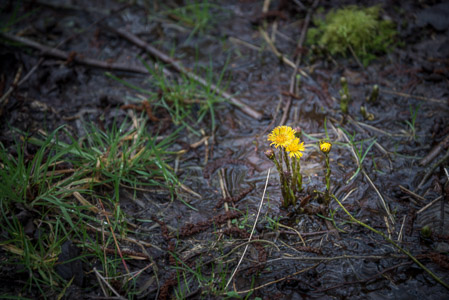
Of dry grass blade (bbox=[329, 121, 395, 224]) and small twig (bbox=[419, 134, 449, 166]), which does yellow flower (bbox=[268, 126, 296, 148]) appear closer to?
dry grass blade (bbox=[329, 121, 395, 224])

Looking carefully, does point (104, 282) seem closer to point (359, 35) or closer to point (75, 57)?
point (75, 57)

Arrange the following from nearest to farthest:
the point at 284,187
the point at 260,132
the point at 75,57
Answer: the point at 284,187
the point at 260,132
the point at 75,57

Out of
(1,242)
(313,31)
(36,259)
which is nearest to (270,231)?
(36,259)

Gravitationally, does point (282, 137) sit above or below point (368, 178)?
above

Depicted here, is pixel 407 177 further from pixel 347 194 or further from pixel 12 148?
pixel 12 148

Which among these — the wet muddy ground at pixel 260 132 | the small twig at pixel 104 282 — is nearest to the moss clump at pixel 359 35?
the wet muddy ground at pixel 260 132

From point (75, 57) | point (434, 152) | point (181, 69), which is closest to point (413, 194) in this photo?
point (434, 152)
